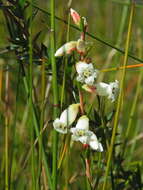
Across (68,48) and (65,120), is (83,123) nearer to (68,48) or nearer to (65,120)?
(65,120)

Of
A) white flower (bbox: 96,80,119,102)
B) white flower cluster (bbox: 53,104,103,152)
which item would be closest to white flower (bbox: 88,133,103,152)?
white flower cluster (bbox: 53,104,103,152)

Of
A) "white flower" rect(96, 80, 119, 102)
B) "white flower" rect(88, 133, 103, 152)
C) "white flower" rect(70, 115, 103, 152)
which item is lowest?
"white flower" rect(88, 133, 103, 152)

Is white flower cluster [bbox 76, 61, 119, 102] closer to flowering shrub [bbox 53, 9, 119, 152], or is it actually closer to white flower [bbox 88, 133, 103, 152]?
flowering shrub [bbox 53, 9, 119, 152]

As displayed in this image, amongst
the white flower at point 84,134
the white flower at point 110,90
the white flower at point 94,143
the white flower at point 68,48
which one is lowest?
the white flower at point 94,143

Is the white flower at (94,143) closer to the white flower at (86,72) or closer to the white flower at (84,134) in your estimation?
the white flower at (84,134)

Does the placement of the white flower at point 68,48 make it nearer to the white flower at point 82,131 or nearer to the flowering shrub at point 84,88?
the flowering shrub at point 84,88

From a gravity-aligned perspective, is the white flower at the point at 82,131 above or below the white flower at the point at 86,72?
below

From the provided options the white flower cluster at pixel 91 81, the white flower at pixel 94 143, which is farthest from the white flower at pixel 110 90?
the white flower at pixel 94 143

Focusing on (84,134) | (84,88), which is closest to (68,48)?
(84,88)

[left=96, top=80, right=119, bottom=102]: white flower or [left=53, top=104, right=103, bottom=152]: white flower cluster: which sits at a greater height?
[left=96, top=80, right=119, bottom=102]: white flower
